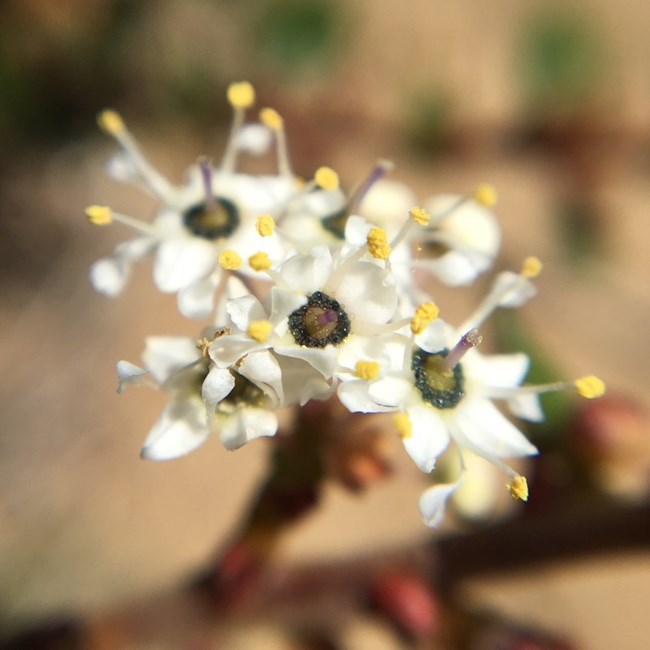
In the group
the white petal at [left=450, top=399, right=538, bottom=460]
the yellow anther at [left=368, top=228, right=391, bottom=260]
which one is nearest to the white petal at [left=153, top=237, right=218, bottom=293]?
the yellow anther at [left=368, top=228, right=391, bottom=260]

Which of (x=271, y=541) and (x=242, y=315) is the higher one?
(x=242, y=315)

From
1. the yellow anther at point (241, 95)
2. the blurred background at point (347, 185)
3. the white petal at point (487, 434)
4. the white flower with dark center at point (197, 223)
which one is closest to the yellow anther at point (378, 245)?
the white flower with dark center at point (197, 223)

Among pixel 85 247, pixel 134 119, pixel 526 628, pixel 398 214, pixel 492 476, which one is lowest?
pixel 526 628

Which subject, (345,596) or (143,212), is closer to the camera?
(345,596)

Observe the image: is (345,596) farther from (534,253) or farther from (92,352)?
(534,253)

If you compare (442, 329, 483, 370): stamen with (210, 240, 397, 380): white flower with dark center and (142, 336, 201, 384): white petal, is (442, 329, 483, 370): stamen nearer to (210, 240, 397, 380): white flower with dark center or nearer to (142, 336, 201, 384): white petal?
(210, 240, 397, 380): white flower with dark center

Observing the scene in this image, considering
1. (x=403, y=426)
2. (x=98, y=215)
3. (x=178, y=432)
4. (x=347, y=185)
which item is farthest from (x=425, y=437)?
(x=347, y=185)

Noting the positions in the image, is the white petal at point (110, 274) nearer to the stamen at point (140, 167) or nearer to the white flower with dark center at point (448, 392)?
the stamen at point (140, 167)

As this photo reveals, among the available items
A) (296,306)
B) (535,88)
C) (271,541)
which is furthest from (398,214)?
(535,88)
